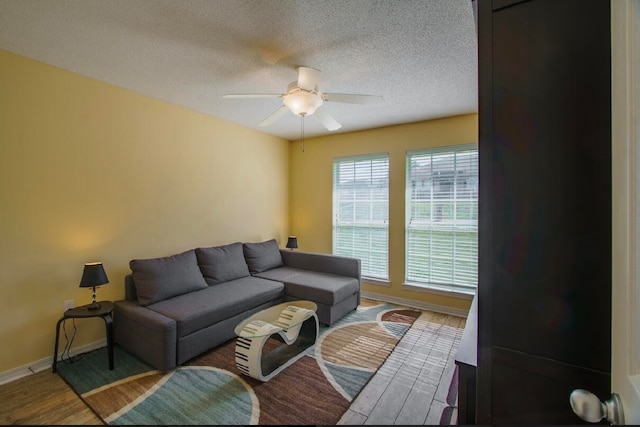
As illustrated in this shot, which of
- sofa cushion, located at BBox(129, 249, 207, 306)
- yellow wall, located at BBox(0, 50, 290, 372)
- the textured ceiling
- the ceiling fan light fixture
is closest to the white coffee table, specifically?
sofa cushion, located at BBox(129, 249, 207, 306)

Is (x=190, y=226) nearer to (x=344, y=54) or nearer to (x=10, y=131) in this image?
(x=10, y=131)

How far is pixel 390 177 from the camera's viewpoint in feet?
13.2

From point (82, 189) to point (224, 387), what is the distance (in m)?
2.16

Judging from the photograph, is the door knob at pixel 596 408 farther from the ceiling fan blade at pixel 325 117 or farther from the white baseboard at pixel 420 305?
the white baseboard at pixel 420 305

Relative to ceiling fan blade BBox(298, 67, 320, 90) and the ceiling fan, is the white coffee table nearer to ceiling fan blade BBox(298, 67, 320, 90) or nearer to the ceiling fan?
the ceiling fan

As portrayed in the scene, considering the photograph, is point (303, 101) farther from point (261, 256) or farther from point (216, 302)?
point (261, 256)

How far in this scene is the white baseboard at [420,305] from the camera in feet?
11.6

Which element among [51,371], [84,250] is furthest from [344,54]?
[51,371]

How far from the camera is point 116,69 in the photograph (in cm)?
238

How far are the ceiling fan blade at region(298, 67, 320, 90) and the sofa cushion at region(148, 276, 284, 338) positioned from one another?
2.09 meters

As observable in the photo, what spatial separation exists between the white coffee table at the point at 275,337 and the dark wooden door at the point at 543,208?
5.30 feet

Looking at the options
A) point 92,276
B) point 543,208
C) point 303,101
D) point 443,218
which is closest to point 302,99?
point 303,101

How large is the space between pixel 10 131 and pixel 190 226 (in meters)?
1.72

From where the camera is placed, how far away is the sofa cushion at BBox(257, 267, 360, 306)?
3105 millimetres
